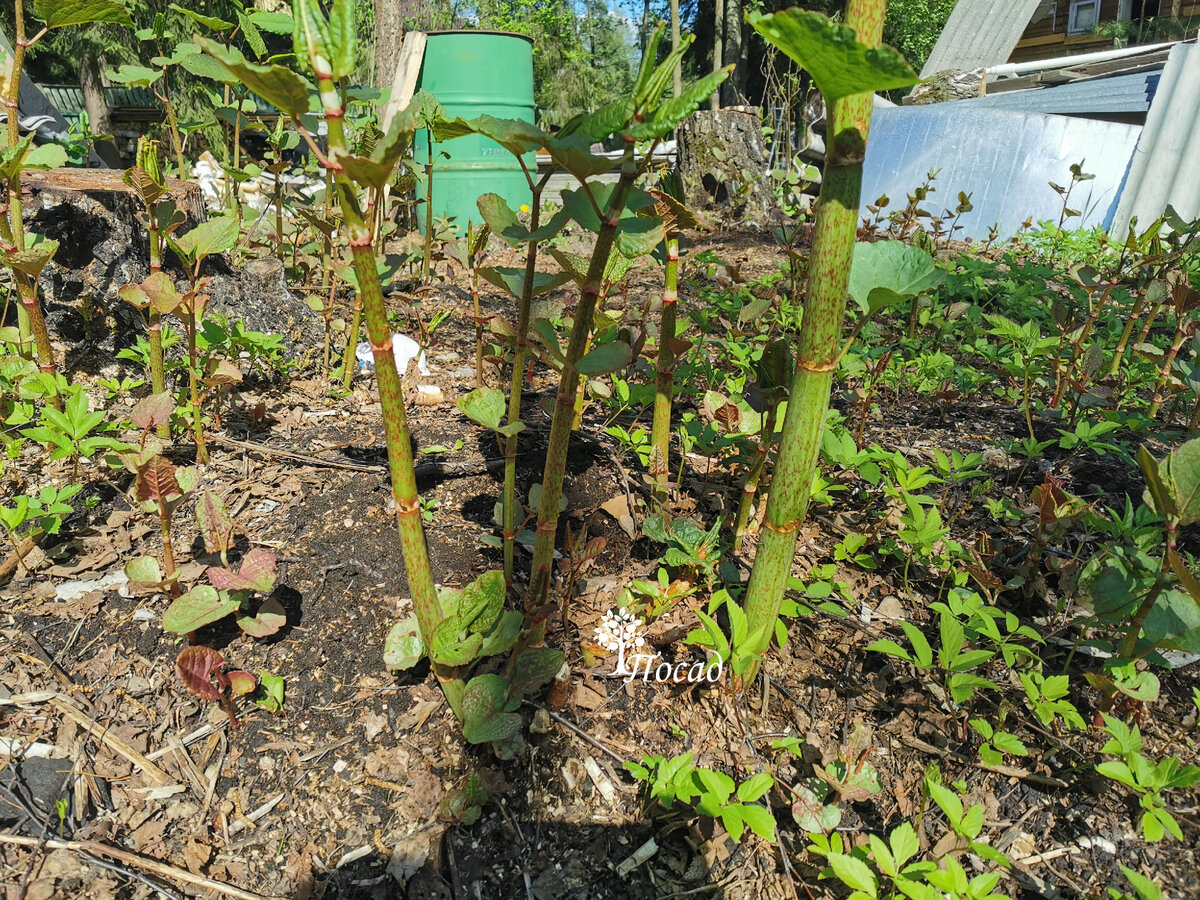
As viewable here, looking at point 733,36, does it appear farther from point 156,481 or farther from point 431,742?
point 431,742

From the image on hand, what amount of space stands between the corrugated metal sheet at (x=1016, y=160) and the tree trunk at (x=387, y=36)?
3.83 m

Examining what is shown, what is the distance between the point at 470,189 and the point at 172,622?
4.33 meters

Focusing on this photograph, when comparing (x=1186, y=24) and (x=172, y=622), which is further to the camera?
(x=1186, y=24)

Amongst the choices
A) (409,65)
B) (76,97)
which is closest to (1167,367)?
(409,65)

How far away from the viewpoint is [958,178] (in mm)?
5520

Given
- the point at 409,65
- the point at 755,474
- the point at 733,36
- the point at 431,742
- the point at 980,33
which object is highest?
the point at 733,36

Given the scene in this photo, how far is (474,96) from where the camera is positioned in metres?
4.74

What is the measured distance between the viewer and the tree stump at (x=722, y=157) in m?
5.67

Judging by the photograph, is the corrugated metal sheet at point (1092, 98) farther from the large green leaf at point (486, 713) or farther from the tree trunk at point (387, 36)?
the large green leaf at point (486, 713)

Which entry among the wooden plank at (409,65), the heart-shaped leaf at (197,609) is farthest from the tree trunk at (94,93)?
the heart-shaped leaf at (197,609)

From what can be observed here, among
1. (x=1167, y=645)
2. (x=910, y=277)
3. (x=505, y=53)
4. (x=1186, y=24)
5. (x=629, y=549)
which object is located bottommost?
(x=629, y=549)

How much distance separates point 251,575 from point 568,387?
625mm

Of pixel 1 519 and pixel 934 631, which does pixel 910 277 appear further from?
pixel 1 519

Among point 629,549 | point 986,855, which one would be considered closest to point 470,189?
point 629,549
